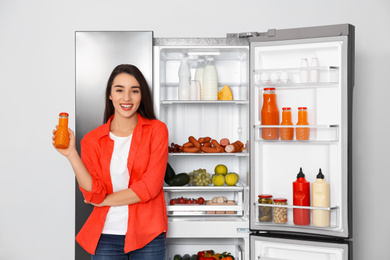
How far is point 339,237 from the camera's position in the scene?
2.42m

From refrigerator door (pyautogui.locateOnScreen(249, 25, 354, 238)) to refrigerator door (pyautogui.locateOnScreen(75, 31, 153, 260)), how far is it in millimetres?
726

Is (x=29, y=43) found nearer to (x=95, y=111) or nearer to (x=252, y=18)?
(x=95, y=111)

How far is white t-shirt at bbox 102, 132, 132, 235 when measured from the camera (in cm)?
221

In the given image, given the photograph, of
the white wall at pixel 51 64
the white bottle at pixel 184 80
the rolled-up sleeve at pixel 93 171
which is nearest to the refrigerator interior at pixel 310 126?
the white bottle at pixel 184 80

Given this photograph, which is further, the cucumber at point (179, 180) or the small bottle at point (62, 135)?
the cucumber at point (179, 180)

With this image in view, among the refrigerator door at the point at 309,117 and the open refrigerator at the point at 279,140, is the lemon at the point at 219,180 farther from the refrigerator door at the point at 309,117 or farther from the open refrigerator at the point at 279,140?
the refrigerator door at the point at 309,117

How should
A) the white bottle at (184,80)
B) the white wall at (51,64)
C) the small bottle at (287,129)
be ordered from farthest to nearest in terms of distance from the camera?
the white wall at (51,64), the white bottle at (184,80), the small bottle at (287,129)

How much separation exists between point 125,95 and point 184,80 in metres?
0.77

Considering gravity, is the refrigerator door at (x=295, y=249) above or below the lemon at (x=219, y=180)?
below

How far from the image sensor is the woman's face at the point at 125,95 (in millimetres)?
2344

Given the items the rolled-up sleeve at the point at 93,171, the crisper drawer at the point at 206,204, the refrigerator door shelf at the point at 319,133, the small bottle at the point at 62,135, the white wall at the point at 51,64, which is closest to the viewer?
the small bottle at the point at 62,135

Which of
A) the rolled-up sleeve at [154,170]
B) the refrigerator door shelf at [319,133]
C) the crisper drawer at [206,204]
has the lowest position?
the crisper drawer at [206,204]

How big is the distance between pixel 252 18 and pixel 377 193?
5.79ft

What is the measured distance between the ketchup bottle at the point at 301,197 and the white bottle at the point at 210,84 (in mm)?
856
